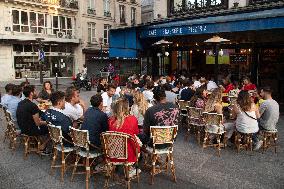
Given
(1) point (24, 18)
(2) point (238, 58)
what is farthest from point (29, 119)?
(1) point (24, 18)

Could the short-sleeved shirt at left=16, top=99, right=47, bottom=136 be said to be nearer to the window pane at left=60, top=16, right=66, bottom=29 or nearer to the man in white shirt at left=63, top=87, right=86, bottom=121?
the man in white shirt at left=63, top=87, right=86, bottom=121

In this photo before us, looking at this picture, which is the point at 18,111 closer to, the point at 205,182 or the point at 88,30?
the point at 205,182

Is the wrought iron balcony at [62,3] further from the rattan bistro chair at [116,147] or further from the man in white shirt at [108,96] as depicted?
the rattan bistro chair at [116,147]

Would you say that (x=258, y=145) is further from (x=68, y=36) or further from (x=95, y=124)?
(x=68, y=36)

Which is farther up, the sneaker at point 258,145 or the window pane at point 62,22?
the window pane at point 62,22

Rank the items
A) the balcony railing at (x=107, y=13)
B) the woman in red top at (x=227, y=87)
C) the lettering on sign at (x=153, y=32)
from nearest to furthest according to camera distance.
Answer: the woman in red top at (x=227, y=87), the lettering on sign at (x=153, y=32), the balcony railing at (x=107, y=13)

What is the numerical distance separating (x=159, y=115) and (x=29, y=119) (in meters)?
3.01

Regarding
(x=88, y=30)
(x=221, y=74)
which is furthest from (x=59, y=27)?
(x=221, y=74)

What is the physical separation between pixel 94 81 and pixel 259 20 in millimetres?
17186

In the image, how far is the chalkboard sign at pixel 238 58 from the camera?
A: 51.0ft

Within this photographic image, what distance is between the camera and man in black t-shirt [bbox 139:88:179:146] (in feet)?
18.0

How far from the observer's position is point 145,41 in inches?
587

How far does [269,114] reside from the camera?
6.91 meters

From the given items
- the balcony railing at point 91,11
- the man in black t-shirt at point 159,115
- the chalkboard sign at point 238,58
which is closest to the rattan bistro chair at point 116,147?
the man in black t-shirt at point 159,115
